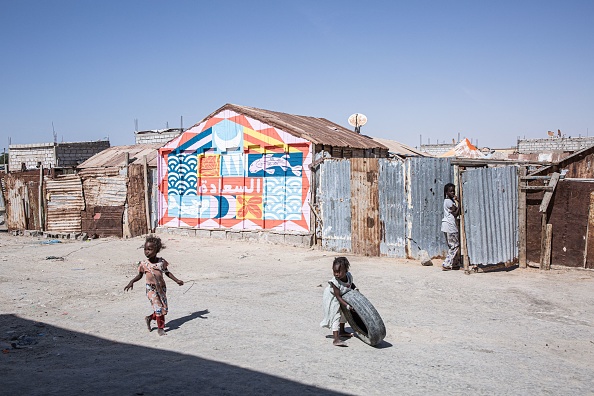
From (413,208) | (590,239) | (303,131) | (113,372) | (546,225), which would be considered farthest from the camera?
(303,131)

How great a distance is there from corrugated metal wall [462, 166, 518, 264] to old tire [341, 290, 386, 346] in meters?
5.07

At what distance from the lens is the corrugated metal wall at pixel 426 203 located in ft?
37.2

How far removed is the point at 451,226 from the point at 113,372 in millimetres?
7447

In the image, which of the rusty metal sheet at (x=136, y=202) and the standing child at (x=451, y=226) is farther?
the rusty metal sheet at (x=136, y=202)

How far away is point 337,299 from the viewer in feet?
19.7

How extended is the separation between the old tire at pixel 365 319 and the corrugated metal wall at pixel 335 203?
689cm

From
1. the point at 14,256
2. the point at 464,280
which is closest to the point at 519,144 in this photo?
the point at 464,280

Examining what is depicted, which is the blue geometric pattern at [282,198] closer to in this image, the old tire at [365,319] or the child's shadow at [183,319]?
the child's shadow at [183,319]

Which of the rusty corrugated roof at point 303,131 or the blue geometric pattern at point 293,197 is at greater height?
the rusty corrugated roof at point 303,131

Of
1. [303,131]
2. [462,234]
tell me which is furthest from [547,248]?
[303,131]

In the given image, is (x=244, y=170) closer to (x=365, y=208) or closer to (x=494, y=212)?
(x=365, y=208)

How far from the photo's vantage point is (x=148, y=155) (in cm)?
1855

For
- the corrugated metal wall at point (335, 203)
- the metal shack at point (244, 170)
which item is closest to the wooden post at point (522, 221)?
the corrugated metal wall at point (335, 203)

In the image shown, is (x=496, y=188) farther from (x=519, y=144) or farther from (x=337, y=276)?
(x=519, y=144)
